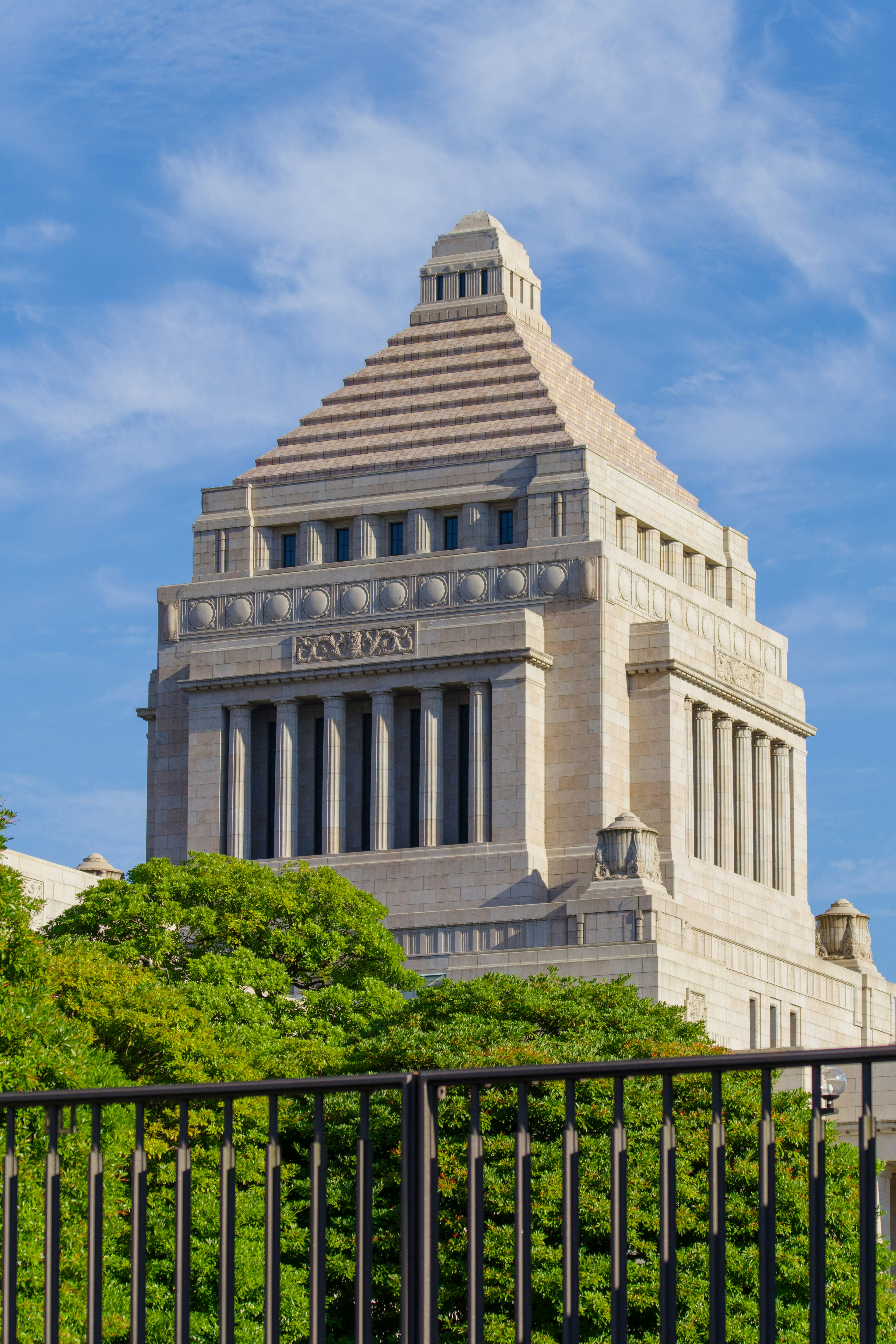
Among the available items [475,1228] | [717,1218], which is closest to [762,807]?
[475,1228]

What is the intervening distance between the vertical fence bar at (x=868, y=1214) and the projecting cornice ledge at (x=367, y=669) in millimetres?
72203

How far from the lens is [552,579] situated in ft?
280

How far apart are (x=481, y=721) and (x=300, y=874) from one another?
56.4 ft

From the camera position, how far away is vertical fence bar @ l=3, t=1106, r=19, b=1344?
503 inches

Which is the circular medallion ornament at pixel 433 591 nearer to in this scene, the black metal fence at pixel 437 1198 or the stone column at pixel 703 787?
the stone column at pixel 703 787

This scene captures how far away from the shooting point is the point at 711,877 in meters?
87.1

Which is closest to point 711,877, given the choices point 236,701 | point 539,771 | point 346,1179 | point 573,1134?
point 539,771

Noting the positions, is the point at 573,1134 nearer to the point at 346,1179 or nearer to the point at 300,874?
the point at 346,1179

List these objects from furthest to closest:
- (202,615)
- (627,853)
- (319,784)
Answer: (202,615), (319,784), (627,853)

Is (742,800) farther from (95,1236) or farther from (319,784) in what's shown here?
(95,1236)

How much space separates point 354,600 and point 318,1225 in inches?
3019

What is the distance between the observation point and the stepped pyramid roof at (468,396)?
3600 inches

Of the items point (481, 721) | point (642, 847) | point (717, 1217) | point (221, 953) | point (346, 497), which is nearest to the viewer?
point (717, 1217)

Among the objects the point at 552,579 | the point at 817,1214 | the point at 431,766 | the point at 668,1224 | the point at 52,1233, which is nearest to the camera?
the point at 817,1214
